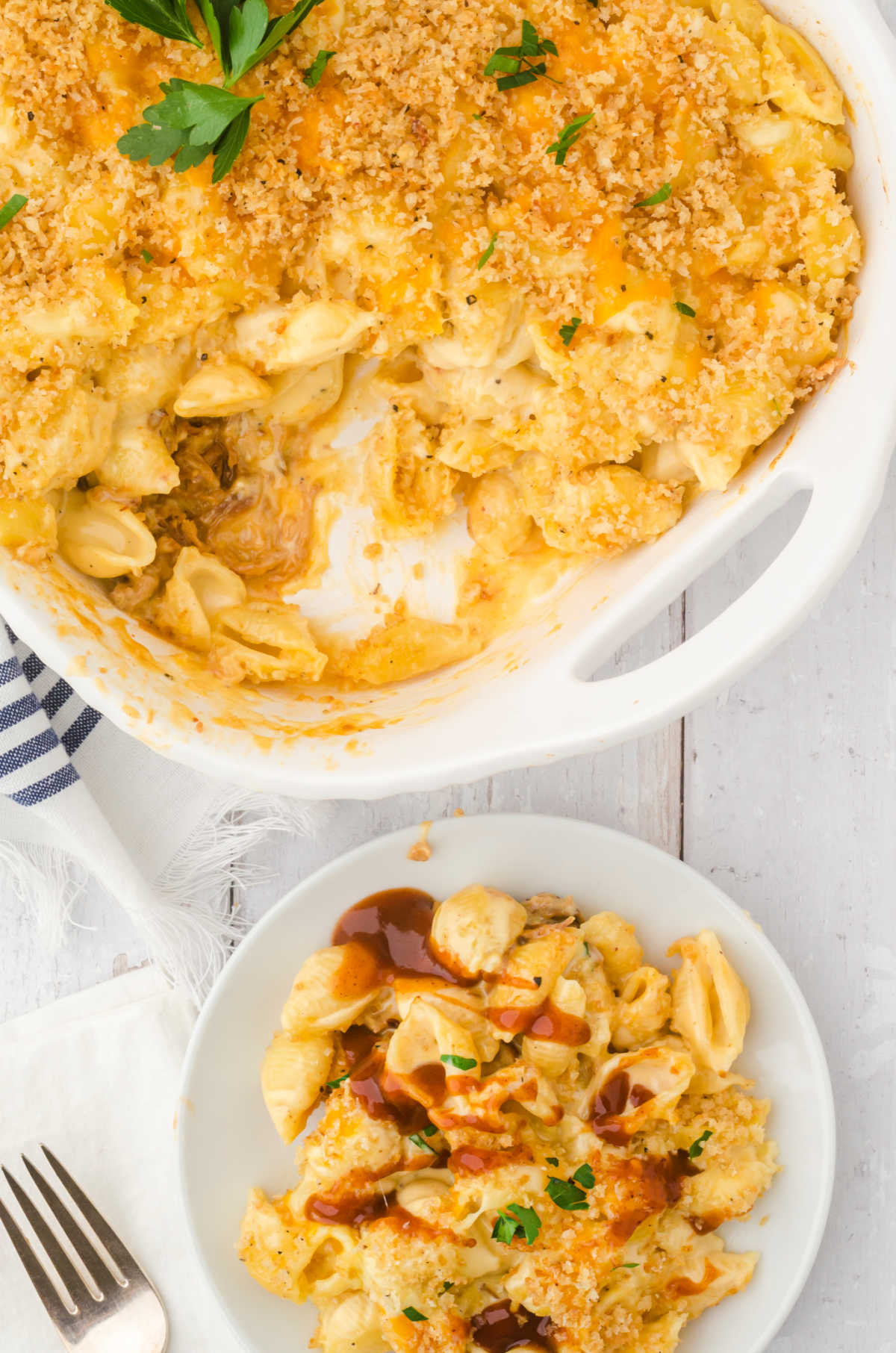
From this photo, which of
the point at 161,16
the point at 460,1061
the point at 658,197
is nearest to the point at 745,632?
the point at 658,197

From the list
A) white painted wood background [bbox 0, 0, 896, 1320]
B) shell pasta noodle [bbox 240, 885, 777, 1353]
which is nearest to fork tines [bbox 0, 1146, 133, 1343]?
white painted wood background [bbox 0, 0, 896, 1320]

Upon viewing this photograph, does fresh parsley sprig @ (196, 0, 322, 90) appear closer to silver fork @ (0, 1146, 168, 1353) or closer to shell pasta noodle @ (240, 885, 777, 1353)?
shell pasta noodle @ (240, 885, 777, 1353)

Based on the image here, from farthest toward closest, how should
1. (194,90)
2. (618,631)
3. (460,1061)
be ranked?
(460,1061) → (618,631) → (194,90)

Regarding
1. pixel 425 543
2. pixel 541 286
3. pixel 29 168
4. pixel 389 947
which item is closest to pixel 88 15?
pixel 29 168

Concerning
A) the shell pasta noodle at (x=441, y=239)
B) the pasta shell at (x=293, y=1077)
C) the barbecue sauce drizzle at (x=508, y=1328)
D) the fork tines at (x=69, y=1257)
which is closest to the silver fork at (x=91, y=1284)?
the fork tines at (x=69, y=1257)

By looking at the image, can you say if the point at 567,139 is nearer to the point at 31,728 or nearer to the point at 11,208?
the point at 11,208

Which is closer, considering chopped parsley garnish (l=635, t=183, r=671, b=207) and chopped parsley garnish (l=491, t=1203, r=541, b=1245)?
chopped parsley garnish (l=635, t=183, r=671, b=207)
